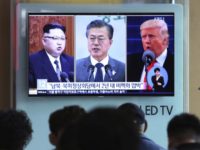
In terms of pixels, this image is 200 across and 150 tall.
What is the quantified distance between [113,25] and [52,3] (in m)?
0.70

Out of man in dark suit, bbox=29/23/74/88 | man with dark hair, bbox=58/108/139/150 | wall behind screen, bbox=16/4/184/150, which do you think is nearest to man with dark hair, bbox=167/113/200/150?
A: man with dark hair, bbox=58/108/139/150

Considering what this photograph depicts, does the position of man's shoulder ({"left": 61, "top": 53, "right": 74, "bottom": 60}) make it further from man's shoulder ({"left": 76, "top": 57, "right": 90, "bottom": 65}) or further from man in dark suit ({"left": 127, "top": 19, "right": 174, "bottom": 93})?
man in dark suit ({"left": 127, "top": 19, "right": 174, "bottom": 93})

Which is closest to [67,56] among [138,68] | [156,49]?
[138,68]

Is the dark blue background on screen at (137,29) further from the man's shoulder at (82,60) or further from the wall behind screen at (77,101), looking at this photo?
the man's shoulder at (82,60)

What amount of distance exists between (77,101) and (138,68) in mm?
749

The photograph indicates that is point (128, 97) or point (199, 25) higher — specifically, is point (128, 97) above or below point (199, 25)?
below

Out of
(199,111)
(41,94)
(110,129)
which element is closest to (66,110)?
(110,129)

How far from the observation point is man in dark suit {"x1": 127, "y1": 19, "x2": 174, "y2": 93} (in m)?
5.86

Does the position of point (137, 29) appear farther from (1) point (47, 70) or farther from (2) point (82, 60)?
(1) point (47, 70)

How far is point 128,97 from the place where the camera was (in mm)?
5887

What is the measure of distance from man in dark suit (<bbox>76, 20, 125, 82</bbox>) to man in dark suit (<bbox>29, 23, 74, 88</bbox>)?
19cm

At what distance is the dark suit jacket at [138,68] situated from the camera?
19.2 feet

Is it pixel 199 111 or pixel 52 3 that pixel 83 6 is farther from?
pixel 199 111

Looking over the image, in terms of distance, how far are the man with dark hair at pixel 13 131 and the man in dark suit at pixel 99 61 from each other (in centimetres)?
298
